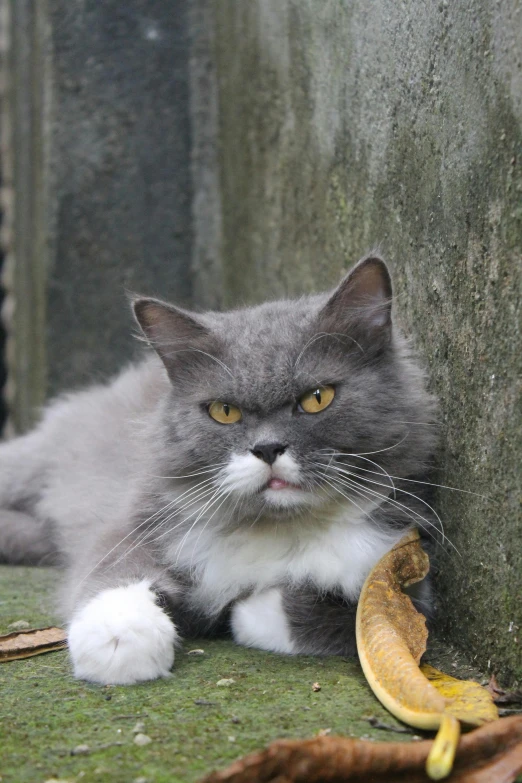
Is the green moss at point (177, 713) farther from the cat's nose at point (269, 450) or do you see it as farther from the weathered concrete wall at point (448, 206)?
the cat's nose at point (269, 450)

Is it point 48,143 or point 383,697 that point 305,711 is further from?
point 48,143

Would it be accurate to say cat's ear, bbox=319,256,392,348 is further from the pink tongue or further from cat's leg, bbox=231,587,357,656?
cat's leg, bbox=231,587,357,656

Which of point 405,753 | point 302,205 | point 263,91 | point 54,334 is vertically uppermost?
point 263,91

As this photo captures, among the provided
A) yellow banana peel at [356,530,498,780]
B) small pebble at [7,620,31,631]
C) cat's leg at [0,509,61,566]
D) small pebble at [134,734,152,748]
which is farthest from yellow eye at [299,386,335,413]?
cat's leg at [0,509,61,566]

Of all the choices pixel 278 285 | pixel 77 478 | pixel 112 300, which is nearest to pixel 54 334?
pixel 112 300

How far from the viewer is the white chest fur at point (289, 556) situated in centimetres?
233

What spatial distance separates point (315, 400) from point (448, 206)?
1.91 feet

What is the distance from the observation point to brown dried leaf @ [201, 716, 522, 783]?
4.75 ft

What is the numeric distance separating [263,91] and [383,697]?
9.81 ft

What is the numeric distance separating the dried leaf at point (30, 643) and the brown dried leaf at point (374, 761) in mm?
1031

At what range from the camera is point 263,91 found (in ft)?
13.4

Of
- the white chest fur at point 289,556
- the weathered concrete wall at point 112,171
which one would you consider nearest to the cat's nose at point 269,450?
the white chest fur at point 289,556

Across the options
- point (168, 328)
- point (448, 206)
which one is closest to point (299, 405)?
point (168, 328)

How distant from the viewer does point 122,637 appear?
6.81 ft
